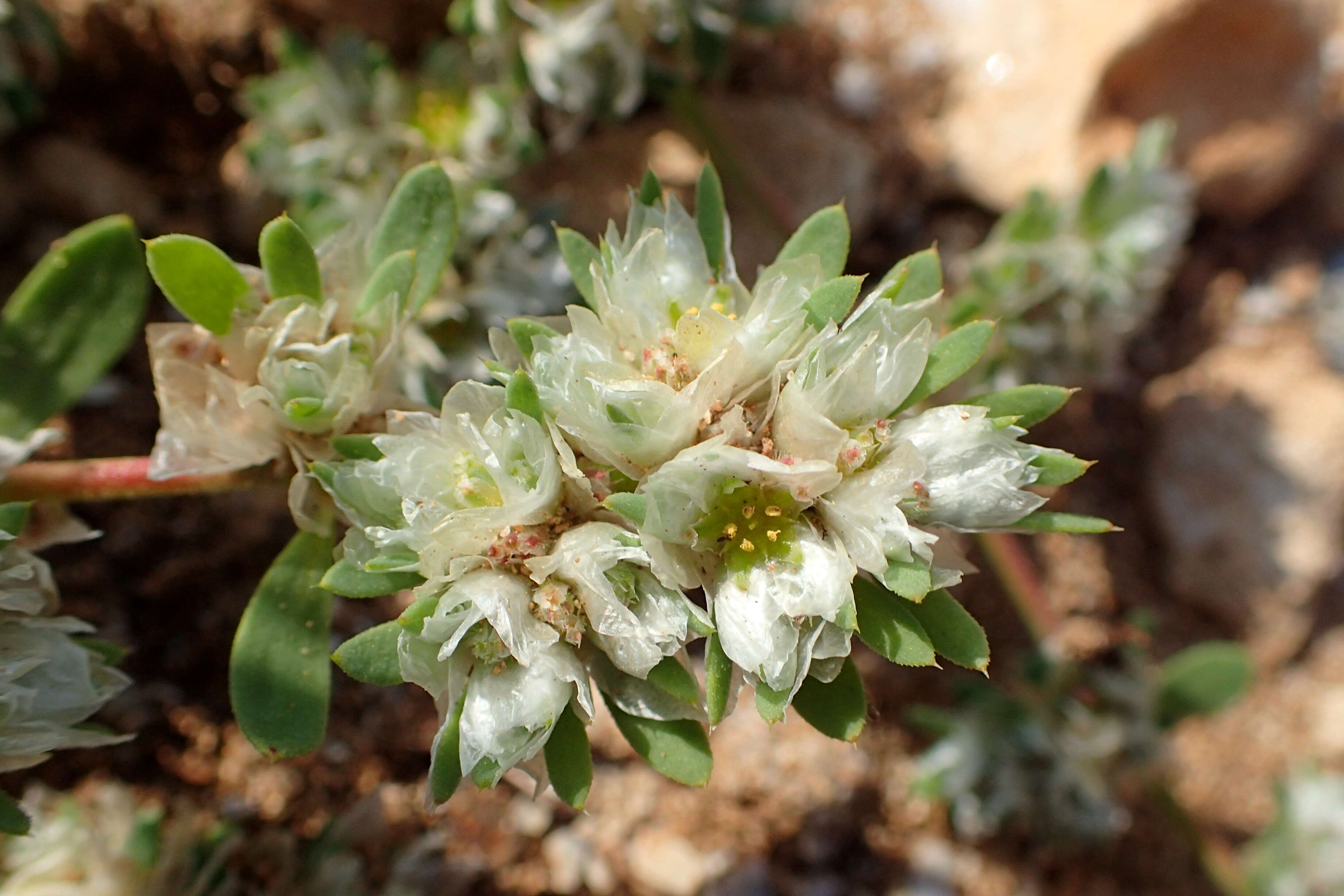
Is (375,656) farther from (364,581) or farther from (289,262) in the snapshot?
(289,262)

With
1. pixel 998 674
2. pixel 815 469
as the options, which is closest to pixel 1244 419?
pixel 998 674

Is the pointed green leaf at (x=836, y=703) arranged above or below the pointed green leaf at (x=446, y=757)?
above

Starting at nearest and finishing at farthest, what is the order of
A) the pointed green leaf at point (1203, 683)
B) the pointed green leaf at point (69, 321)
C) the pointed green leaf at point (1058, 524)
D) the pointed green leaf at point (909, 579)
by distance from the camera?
the pointed green leaf at point (909, 579) → the pointed green leaf at point (1058, 524) → the pointed green leaf at point (69, 321) → the pointed green leaf at point (1203, 683)

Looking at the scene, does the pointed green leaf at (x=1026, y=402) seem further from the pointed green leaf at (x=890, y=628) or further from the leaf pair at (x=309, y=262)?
the leaf pair at (x=309, y=262)

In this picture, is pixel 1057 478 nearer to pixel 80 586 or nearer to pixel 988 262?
pixel 988 262

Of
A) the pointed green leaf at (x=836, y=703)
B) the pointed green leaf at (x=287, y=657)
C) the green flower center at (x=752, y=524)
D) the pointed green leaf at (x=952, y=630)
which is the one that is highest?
the green flower center at (x=752, y=524)

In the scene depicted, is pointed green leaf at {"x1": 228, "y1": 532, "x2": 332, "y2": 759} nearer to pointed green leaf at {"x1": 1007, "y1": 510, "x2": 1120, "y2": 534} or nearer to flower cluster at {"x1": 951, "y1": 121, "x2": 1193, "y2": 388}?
pointed green leaf at {"x1": 1007, "y1": 510, "x2": 1120, "y2": 534}

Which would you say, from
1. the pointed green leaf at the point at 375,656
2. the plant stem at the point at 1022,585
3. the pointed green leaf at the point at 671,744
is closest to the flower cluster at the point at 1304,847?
the plant stem at the point at 1022,585

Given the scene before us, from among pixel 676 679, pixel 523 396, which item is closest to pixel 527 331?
pixel 523 396

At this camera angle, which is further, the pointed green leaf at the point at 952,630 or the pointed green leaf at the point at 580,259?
the pointed green leaf at the point at 580,259
